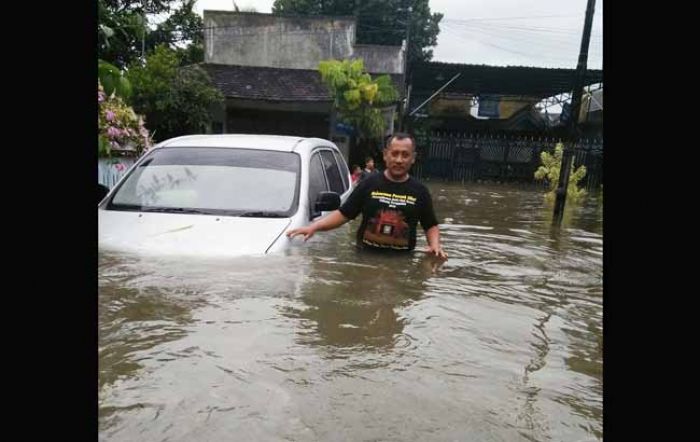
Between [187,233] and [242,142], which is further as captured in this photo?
[242,142]

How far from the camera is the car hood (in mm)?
4094

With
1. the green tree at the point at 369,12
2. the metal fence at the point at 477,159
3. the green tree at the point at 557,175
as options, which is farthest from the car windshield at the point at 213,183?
the green tree at the point at 369,12

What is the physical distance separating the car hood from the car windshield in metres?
0.15

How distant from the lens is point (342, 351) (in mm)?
2805

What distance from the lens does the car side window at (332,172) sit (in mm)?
6383

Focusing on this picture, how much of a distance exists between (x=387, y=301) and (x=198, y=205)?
192 cm

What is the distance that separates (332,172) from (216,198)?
1978mm

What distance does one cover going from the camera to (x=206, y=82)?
17656 millimetres

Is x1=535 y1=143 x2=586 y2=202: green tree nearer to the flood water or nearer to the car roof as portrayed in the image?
the car roof

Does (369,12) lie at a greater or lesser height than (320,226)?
greater

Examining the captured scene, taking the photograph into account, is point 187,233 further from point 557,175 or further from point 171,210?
point 557,175

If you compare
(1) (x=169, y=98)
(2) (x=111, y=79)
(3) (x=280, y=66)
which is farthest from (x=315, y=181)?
(3) (x=280, y=66)
